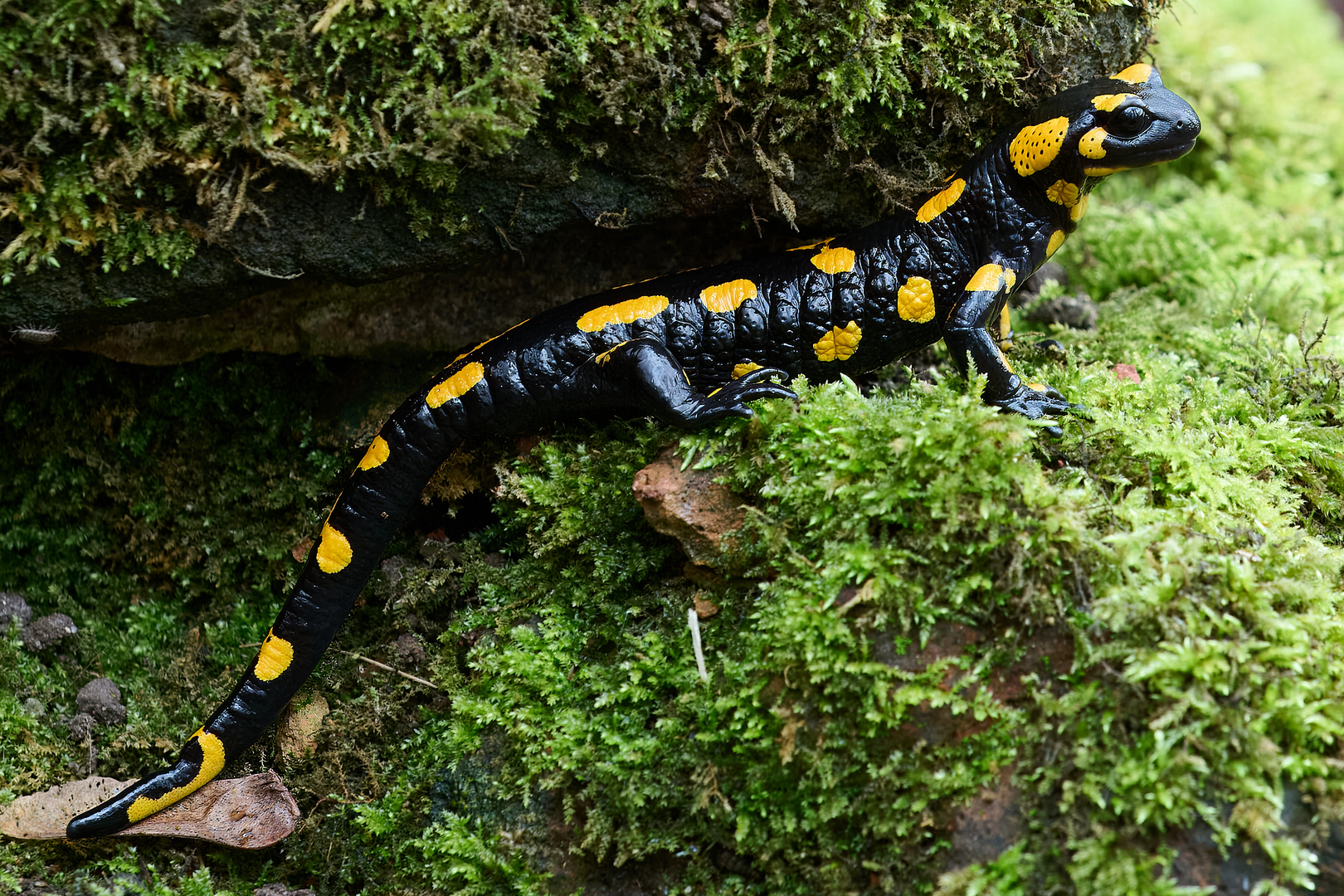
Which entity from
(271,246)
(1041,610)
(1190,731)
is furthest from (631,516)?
(1190,731)

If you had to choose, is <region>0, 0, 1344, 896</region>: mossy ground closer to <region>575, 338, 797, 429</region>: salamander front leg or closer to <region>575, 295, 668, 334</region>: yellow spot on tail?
<region>575, 338, 797, 429</region>: salamander front leg

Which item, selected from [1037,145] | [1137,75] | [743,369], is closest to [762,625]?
[743,369]

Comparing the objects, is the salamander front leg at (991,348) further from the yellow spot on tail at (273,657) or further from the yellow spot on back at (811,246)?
the yellow spot on tail at (273,657)

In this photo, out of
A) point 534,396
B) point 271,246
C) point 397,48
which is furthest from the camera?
point 534,396

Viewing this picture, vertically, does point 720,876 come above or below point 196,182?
below

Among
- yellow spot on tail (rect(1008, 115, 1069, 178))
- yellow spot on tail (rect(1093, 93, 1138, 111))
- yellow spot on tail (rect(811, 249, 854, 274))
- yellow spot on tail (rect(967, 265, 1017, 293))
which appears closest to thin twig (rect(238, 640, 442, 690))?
yellow spot on tail (rect(811, 249, 854, 274))

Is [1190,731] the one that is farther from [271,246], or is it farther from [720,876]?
[271,246]
